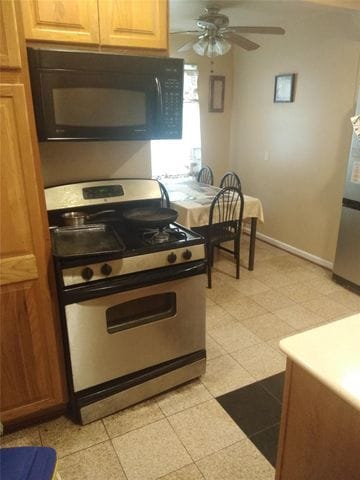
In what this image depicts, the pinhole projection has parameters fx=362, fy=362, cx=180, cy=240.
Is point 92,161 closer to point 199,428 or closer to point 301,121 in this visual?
point 199,428

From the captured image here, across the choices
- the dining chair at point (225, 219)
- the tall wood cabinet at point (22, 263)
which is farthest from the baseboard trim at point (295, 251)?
the tall wood cabinet at point (22, 263)

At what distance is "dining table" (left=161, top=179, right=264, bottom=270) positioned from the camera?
3.30m

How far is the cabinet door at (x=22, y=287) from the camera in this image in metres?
1.39

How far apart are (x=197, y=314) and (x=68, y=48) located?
147cm

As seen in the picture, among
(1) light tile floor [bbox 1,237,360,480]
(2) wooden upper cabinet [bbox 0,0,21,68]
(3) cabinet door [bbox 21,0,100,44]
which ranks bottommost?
(1) light tile floor [bbox 1,237,360,480]

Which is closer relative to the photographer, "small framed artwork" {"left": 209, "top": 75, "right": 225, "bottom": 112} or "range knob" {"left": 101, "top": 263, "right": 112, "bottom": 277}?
"range knob" {"left": 101, "top": 263, "right": 112, "bottom": 277}

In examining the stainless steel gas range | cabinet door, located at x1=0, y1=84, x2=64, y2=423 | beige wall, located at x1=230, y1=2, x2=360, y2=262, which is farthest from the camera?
beige wall, located at x1=230, y1=2, x2=360, y2=262

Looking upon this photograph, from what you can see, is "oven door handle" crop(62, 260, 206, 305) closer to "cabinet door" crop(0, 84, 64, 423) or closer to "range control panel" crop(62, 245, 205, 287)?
"range control panel" crop(62, 245, 205, 287)

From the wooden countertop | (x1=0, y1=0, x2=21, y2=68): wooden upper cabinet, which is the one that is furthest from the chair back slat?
the wooden countertop

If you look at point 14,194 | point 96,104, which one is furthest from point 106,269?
point 96,104

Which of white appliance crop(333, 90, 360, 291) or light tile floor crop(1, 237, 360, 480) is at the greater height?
white appliance crop(333, 90, 360, 291)

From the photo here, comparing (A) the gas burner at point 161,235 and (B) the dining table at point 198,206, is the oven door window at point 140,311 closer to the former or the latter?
(A) the gas burner at point 161,235

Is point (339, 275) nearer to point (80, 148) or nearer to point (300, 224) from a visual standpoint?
point (300, 224)

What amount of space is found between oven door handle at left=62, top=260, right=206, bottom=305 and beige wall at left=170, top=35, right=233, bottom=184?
3.30 metres
